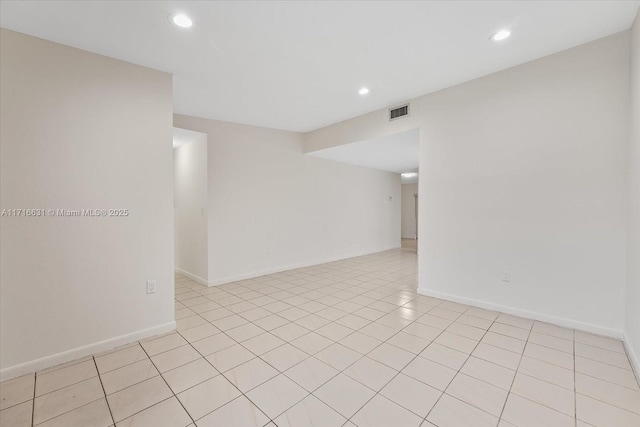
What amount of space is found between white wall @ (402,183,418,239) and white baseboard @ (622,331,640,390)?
346 inches

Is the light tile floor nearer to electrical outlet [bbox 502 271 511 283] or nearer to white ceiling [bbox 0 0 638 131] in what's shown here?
electrical outlet [bbox 502 271 511 283]

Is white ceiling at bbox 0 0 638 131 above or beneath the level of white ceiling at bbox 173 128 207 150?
above

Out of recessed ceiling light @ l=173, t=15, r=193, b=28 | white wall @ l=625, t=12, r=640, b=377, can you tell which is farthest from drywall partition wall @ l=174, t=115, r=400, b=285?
white wall @ l=625, t=12, r=640, b=377

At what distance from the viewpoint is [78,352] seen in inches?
89.0

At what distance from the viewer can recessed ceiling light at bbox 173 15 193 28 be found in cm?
203

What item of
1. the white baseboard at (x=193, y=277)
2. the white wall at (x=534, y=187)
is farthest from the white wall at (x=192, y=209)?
the white wall at (x=534, y=187)

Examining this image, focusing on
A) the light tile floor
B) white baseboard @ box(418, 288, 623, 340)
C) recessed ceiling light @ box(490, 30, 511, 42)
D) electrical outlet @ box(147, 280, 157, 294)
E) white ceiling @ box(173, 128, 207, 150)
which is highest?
recessed ceiling light @ box(490, 30, 511, 42)

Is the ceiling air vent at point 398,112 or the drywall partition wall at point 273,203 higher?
the ceiling air vent at point 398,112

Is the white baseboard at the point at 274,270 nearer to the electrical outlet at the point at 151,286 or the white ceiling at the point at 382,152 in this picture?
the electrical outlet at the point at 151,286

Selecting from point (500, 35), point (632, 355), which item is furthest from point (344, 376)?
point (500, 35)

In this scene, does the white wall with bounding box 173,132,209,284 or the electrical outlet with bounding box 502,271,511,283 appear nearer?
the electrical outlet with bounding box 502,271,511,283

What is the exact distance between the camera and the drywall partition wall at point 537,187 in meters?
2.44

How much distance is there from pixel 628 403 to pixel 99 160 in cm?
445

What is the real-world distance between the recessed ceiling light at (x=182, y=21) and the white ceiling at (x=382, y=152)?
9.69ft
